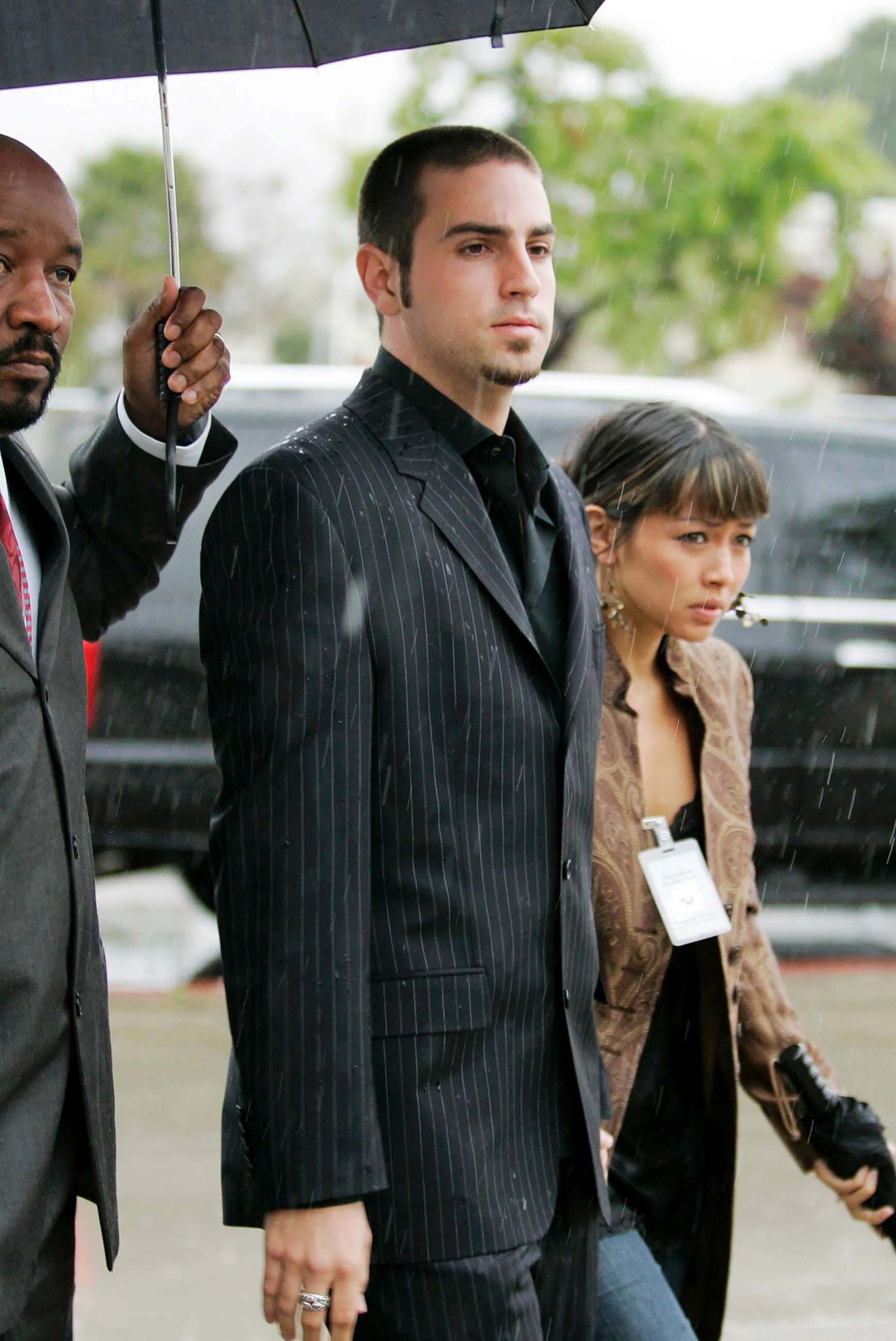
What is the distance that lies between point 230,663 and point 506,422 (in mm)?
626

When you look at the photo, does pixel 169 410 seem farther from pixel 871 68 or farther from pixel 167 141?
pixel 871 68

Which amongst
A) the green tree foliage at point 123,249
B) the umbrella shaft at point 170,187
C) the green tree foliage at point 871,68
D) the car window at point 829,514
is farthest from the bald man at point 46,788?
the green tree foliage at point 871,68

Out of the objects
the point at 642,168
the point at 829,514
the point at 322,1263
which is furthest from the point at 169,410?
the point at 642,168

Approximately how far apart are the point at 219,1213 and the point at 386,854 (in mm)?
2889

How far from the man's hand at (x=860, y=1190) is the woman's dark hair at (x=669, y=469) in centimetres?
113

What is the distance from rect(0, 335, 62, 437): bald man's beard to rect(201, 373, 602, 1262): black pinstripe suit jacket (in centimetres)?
29

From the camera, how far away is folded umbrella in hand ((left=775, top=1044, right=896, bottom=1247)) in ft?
9.18

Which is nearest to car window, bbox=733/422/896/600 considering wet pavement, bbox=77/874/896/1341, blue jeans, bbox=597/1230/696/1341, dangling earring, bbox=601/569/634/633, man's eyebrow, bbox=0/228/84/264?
wet pavement, bbox=77/874/896/1341

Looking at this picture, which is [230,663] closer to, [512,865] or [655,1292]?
[512,865]

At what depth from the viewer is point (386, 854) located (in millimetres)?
2227

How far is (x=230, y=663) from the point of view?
2.26m

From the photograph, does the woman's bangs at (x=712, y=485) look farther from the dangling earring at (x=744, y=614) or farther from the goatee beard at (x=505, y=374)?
the goatee beard at (x=505, y=374)

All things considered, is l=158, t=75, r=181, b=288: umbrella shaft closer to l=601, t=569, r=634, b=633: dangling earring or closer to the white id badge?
l=601, t=569, r=634, b=633: dangling earring

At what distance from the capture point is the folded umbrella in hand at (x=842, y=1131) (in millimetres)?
2799
